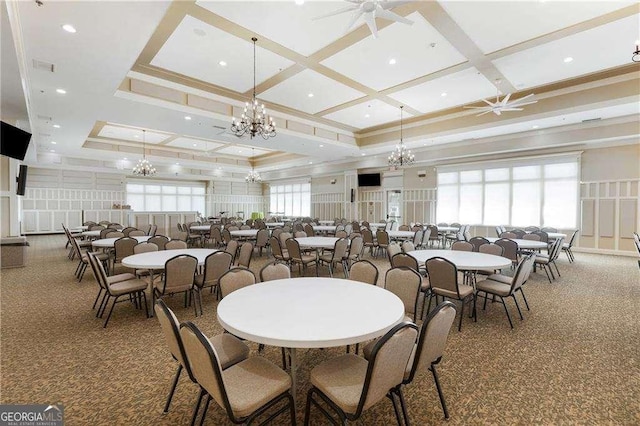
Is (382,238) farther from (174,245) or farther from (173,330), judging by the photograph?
(173,330)

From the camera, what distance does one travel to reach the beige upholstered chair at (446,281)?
3551 millimetres

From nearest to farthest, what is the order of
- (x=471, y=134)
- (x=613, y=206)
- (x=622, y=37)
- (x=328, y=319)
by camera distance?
1. (x=328, y=319)
2. (x=622, y=37)
3. (x=613, y=206)
4. (x=471, y=134)

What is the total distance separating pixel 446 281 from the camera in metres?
3.64

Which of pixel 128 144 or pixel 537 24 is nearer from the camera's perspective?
pixel 537 24

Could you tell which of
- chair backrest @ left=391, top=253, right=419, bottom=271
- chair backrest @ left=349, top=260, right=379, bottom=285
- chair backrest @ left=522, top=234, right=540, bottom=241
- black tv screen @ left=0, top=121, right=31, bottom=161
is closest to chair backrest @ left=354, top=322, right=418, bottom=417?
chair backrest @ left=349, top=260, right=379, bottom=285

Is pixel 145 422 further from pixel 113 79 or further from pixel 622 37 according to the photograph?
pixel 622 37

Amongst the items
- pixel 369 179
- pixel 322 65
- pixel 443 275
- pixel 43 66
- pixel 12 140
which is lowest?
pixel 443 275

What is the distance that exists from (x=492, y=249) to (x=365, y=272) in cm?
318

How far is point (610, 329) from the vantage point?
12.1 feet

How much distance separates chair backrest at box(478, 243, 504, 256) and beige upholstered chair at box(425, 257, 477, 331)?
5.83 feet

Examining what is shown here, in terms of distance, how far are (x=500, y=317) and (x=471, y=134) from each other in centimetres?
732

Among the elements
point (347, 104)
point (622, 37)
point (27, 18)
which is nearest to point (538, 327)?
point (622, 37)

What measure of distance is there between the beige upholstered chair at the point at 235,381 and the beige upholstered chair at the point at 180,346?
7cm

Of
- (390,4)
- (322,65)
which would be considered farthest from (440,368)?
(322,65)
